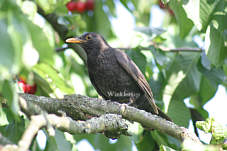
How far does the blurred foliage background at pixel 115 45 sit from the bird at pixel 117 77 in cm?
26

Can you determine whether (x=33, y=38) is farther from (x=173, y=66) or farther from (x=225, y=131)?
(x=173, y=66)

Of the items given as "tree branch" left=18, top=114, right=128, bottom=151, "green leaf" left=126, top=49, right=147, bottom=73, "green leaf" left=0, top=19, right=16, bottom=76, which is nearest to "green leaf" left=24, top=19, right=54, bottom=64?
"green leaf" left=0, top=19, right=16, bottom=76

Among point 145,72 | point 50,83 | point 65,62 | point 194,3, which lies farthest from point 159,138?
point 65,62

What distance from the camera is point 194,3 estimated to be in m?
3.27

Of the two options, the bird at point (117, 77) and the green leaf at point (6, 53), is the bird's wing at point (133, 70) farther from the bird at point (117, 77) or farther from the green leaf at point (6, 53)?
the green leaf at point (6, 53)

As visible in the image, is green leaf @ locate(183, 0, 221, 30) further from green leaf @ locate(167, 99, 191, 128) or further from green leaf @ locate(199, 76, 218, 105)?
green leaf @ locate(199, 76, 218, 105)

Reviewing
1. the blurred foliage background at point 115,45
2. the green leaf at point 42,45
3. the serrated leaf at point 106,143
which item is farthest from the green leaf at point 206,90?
the green leaf at point 42,45

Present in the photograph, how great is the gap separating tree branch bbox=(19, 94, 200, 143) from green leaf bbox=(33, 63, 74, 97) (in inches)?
11.1

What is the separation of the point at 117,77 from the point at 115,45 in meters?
1.32

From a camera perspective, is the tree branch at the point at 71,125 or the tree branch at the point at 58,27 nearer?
the tree branch at the point at 71,125

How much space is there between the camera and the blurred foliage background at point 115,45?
1836 millimetres

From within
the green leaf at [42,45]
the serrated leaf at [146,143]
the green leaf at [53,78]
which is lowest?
the serrated leaf at [146,143]

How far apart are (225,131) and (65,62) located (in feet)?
11.6

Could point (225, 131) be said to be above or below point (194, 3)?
below
